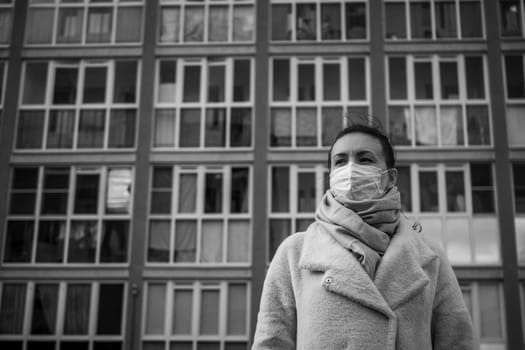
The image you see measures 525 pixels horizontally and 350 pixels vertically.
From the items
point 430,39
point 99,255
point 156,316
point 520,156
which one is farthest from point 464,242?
point 99,255

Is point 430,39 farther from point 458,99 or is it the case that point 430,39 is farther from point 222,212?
point 222,212

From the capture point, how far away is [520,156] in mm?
19047

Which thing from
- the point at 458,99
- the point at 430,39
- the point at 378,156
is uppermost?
the point at 430,39

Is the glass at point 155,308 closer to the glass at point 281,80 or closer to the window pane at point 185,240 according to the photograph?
the window pane at point 185,240

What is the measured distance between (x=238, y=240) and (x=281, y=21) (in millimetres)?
7035

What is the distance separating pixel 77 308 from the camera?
18.8m

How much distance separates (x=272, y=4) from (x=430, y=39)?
197 inches

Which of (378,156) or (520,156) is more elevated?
(520,156)

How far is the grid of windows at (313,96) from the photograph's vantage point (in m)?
19.7

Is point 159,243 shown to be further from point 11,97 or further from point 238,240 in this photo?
point 11,97

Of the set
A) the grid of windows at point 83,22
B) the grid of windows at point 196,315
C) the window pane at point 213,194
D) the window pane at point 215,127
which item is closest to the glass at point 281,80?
the window pane at point 215,127

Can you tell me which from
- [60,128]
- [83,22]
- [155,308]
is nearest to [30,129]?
[60,128]

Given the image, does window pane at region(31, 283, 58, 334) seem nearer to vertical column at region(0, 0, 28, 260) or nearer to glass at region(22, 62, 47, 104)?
vertical column at region(0, 0, 28, 260)

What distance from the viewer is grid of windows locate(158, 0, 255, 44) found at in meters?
20.5
